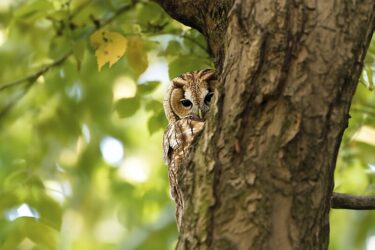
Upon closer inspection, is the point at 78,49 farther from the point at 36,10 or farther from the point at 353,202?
the point at 353,202

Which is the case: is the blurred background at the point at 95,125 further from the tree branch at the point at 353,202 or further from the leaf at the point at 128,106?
the tree branch at the point at 353,202

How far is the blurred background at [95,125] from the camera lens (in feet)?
13.7

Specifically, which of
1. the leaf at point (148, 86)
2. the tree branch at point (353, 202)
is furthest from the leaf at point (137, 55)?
the tree branch at point (353, 202)

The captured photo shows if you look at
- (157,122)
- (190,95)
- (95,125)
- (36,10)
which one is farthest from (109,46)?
(95,125)

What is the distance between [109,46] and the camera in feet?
12.3

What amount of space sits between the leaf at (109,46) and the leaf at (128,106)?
612 millimetres

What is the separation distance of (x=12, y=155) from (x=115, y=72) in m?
1.10

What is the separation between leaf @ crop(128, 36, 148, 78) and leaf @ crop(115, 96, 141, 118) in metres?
0.27

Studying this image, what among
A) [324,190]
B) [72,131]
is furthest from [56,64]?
[324,190]

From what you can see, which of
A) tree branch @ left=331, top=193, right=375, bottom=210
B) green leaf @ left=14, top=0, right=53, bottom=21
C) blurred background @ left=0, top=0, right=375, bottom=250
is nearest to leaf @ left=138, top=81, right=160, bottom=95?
blurred background @ left=0, top=0, right=375, bottom=250

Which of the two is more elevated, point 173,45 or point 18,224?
point 173,45

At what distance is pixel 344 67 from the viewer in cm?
237

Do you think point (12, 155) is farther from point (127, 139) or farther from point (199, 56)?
point (199, 56)

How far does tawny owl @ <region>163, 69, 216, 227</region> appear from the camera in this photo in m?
3.43
